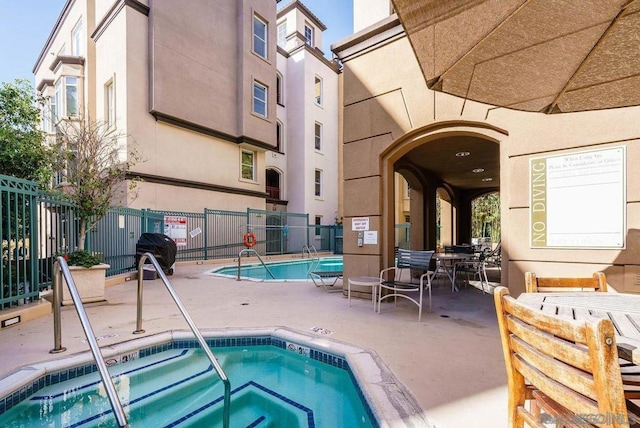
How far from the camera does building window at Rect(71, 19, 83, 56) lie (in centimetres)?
1484

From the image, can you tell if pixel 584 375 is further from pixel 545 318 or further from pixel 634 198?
pixel 634 198

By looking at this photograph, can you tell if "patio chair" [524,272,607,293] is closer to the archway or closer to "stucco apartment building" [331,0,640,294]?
"stucco apartment building" [331,0,640,294]

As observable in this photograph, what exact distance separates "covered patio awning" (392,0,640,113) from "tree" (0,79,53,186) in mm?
8190

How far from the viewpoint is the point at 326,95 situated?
21688 millimetres

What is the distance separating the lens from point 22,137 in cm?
812

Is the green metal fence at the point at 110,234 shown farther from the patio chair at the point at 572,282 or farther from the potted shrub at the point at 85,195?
the patio chair at the point at 572,282

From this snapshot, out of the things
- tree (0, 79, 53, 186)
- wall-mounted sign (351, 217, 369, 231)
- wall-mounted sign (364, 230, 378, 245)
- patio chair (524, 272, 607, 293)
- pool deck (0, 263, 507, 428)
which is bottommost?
pool deck (0, 263, 507, 428)

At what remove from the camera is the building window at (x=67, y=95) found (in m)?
13.8

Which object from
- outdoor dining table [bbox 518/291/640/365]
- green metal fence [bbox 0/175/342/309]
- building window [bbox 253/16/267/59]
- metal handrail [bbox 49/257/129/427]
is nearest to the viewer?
outdoor dining table [bbox 518/291/640/365]

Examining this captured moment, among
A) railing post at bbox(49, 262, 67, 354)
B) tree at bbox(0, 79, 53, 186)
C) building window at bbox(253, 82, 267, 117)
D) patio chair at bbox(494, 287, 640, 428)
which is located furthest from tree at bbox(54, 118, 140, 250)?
building window at bbox(253, 82, 267, 117)

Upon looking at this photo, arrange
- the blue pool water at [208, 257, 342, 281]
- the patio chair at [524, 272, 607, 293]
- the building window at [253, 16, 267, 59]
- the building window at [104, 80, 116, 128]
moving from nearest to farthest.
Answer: the patio chair at [524, 272, 607, 293] → the blue pool water at [208, 257, 342, 281] → the building window at [104, 80, 116, 128] → the building window at [253, 16, 267, 59]

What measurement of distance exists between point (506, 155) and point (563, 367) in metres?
3.76

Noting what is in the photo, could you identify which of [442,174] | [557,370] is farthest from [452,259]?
[557,370]

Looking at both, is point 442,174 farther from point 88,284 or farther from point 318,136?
point 318,136
